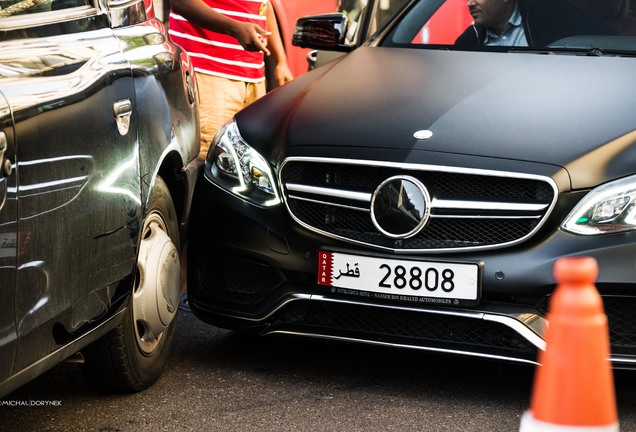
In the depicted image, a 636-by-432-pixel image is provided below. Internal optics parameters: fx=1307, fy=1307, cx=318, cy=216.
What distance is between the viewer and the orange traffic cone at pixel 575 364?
94.5 inches

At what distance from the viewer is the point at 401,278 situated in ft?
14.7

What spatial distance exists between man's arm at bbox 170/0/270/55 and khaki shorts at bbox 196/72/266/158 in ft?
1.08

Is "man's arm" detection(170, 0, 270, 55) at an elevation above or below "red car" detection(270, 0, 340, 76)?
above

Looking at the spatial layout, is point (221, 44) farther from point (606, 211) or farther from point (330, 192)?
point (606, 211)

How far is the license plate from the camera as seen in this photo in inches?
173

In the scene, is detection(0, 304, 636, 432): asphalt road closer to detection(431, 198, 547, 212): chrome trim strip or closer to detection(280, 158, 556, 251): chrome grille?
detection(280, 158, 556, 251): chrome grille

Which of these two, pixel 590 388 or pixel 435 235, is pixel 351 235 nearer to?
pixel 435 235

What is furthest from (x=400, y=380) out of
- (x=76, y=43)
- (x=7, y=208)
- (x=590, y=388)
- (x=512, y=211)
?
(x=590, y=388)

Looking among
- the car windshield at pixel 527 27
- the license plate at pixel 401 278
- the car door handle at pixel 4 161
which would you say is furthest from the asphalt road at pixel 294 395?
the car windshield at pixel 527 27

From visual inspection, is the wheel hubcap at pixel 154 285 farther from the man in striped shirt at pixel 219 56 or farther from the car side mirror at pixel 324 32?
the man in striped shirt at pixel 219 56

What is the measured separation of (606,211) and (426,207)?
60 cm

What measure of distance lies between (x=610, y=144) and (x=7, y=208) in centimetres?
215

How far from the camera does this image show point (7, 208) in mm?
3164

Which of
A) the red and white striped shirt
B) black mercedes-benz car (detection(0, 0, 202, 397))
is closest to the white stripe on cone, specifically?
black mercedes-benz car (detection(0, 0, 202, 397))
